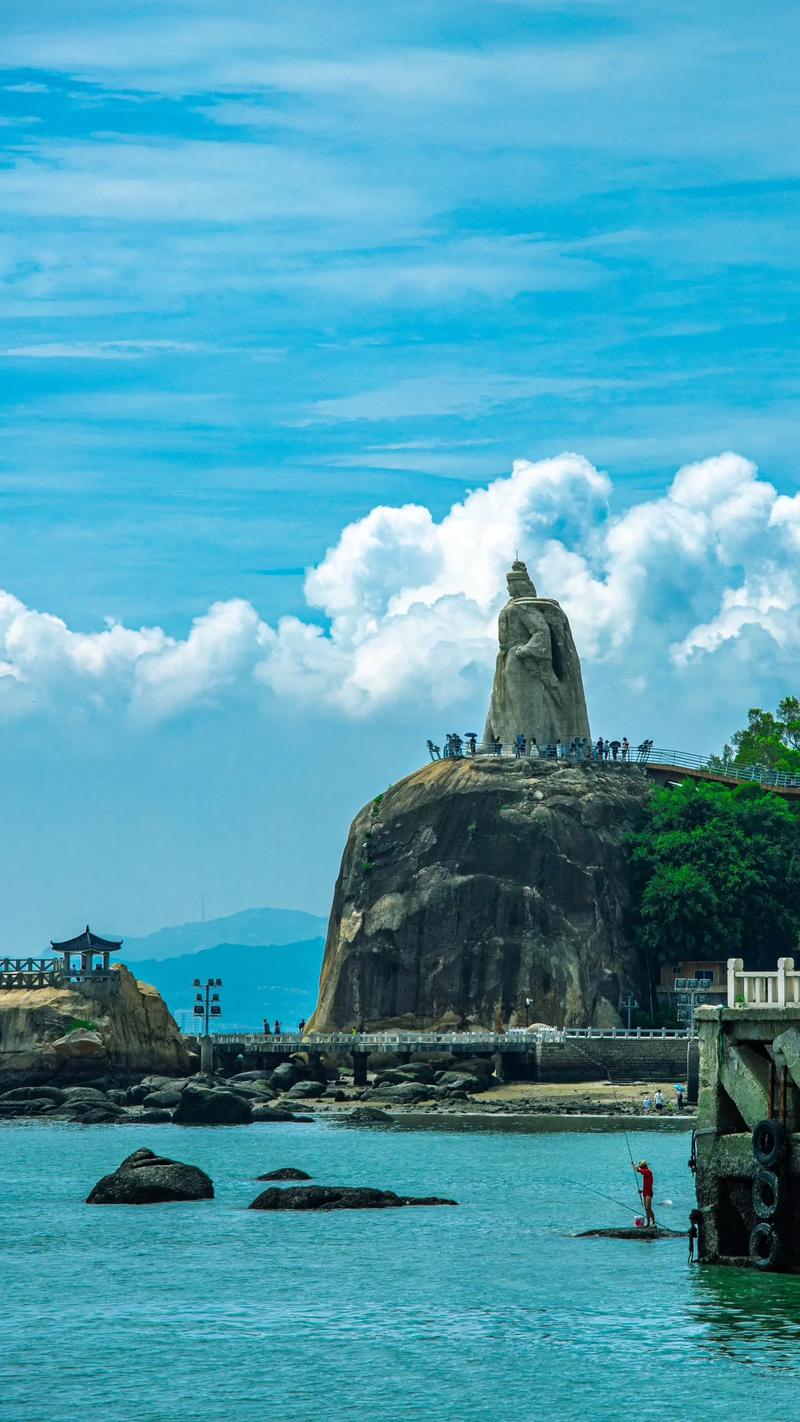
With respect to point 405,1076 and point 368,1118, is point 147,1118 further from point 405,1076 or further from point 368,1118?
point 405,1076

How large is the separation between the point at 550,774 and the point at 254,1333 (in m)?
87.5

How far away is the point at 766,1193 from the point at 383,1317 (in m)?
7.96

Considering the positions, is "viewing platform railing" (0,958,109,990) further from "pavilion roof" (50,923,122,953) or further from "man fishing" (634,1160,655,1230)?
"man fishing" (634,1160,655,1230)

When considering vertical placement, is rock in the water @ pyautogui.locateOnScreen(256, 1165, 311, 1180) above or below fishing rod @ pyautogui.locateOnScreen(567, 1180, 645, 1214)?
above

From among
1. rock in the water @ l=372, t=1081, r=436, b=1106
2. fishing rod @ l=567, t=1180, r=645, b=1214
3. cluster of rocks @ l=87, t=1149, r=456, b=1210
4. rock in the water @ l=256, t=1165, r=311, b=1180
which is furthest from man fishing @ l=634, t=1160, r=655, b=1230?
rock in the water @ l=372, t=1081, r=436, b=1106

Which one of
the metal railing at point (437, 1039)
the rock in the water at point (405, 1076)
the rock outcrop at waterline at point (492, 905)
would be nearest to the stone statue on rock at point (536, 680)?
the rock outcrop at waterline at point (492, 905)

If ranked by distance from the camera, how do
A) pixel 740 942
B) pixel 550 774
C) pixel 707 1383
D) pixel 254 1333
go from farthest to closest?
pixel 550 774 < pixel 740 942 < pixel 254 1333 < pixel 707 1383

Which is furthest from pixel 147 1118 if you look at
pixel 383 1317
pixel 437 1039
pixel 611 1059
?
pixel 383 1317

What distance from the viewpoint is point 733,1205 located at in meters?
39.7

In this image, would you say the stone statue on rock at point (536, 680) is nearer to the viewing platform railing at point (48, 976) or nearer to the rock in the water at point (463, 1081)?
the rock in the water at point (463, 1081)

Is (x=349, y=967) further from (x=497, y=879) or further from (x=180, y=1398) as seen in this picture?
(x=180, y=1398)

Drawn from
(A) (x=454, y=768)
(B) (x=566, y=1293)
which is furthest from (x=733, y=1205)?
(A) (x=454, y=768)

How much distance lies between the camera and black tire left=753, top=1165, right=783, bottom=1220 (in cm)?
3725

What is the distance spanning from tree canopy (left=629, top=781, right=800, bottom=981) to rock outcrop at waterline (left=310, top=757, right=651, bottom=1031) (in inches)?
95.1
